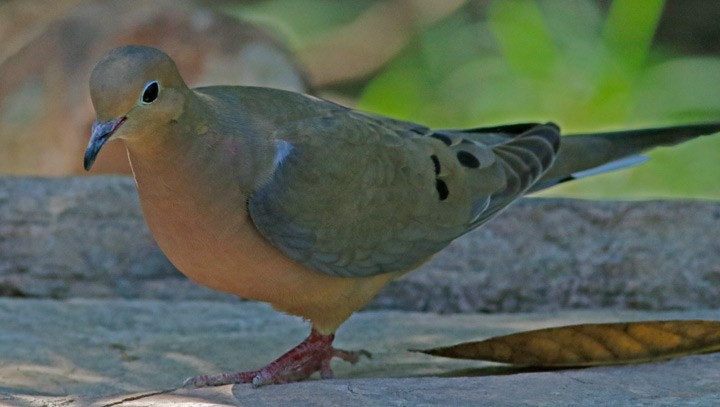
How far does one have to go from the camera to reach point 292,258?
319cm

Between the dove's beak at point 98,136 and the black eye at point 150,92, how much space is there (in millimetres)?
102

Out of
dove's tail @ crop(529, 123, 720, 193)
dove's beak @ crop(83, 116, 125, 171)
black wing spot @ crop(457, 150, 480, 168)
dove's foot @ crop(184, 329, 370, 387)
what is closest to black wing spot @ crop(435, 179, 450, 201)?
black wing spot @ crop(457, 150, 480, 168)

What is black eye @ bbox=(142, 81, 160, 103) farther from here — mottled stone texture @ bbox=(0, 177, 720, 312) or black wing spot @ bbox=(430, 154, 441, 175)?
mottled stone texture @ bbox=(0, 177, 720, 312)

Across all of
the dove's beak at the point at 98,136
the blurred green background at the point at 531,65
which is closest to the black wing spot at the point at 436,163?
the dove's beak at the point at 98,136

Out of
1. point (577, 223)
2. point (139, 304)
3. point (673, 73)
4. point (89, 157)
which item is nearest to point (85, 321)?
point (139, 304)

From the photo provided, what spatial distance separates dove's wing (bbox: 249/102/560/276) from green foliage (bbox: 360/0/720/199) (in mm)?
2585

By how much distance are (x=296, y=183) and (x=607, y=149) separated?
4.40 ft

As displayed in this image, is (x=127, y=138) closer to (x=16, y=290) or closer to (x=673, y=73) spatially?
(x=16, y=290)

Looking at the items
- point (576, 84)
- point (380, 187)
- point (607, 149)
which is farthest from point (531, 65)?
point (380, 187)

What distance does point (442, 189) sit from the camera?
3.66m

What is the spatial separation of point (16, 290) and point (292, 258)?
1541mm

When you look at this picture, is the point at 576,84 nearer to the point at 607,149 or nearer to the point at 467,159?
the point at 607,149

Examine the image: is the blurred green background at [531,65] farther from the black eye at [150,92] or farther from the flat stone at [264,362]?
the black eye at [150,92]

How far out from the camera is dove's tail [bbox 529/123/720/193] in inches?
153
